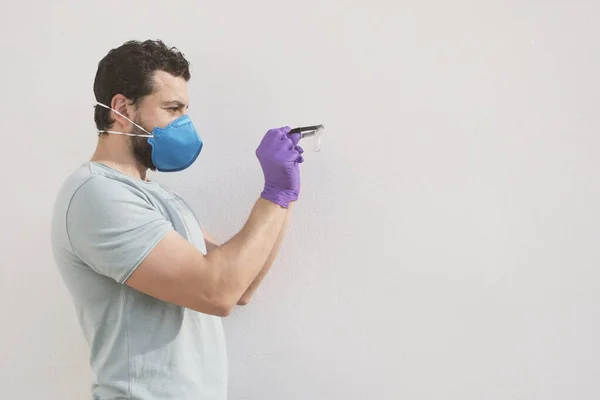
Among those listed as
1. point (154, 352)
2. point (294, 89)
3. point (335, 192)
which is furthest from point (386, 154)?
point (154, 352)

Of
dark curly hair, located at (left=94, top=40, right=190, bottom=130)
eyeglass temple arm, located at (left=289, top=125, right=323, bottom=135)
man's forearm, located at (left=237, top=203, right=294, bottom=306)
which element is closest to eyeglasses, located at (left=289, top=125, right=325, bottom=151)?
eyeglass temple arm, located at (left=289, top=125, right=323, bottom=135)

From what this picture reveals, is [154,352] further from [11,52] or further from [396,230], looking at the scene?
[11,52]

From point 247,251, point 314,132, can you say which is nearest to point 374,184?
point 314,132

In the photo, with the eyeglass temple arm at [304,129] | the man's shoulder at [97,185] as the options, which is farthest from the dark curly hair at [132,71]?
the eyeglass temple arm at [304,129]

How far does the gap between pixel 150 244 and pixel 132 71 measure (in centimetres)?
35

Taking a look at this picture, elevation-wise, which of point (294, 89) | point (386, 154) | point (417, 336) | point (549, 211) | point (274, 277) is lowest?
point (417, 336)

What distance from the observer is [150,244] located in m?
1.06

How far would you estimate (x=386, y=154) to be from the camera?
1380 mm

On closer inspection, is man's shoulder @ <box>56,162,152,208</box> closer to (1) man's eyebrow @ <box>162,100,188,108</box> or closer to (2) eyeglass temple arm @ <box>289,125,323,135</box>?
(1) man's eyebrow @ <box>162,100,188,108</box>

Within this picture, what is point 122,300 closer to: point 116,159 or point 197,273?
point 197,273

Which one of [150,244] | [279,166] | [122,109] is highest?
[122,109]

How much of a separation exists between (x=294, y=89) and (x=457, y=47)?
356mm

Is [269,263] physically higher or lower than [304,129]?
lower

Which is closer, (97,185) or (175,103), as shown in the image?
(97,185)
